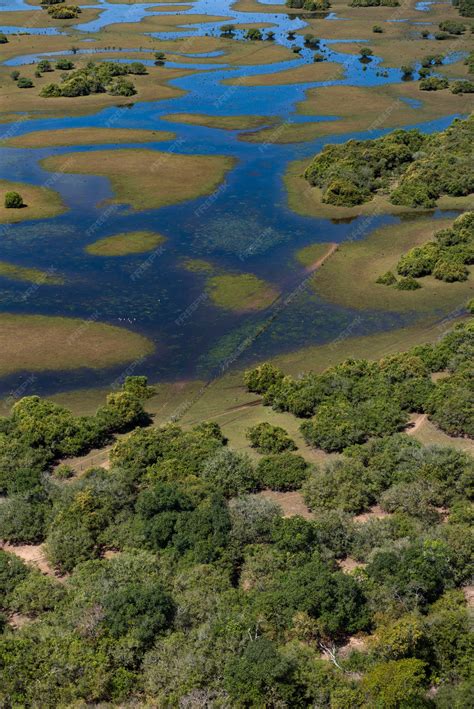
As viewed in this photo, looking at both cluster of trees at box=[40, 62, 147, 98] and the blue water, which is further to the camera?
cluster of trees at box=[40, 62, 147, 98]

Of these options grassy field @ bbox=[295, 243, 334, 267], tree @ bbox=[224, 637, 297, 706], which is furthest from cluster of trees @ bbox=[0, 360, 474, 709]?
grassy field @ bbox=[295, 243, 334, 267]

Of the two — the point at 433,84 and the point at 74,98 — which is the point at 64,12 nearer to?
the point at 74,98

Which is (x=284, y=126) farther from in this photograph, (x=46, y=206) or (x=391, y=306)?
(x=391, y=306)

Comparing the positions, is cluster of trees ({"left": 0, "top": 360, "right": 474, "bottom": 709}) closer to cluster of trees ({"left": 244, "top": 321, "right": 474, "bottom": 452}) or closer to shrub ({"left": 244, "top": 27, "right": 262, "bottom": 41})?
cluster of trees ({"left": 244, "top": 321, "right": 474, "bottom": 452})

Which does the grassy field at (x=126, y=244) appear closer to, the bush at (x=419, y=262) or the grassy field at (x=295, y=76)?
the bush at (x=419, y=262)

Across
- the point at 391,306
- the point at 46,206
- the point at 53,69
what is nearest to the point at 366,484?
the point at 391,306

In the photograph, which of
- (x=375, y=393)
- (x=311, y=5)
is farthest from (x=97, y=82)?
(x=375, y=393)

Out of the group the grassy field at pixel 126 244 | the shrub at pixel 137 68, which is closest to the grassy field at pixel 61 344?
the grassy field at pixel 126 244
